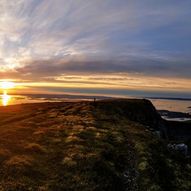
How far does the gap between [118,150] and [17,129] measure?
53.3 ft

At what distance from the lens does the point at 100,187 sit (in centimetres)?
2795

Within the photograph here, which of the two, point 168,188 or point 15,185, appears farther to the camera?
point 168,188

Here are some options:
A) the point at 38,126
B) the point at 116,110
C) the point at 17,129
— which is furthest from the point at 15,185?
the point at 116,110

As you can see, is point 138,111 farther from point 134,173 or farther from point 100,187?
point 100,187

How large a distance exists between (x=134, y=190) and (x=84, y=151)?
32.2ft

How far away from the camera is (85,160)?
34031mm

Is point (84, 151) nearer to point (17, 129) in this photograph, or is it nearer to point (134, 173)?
point (134, 173)

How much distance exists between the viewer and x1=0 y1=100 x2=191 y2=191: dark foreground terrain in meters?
28.4

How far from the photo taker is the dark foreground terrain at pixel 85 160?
93.1ft

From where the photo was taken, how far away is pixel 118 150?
39406 millimetres

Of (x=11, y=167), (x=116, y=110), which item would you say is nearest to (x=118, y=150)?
(x=11, y=167)

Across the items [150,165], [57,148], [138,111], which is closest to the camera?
[150,165]

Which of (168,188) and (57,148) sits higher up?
(57,148)

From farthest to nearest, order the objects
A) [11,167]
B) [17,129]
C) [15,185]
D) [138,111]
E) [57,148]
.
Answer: [138,111]
[17,129]
[57,148]
[11,167]
[15,185]
